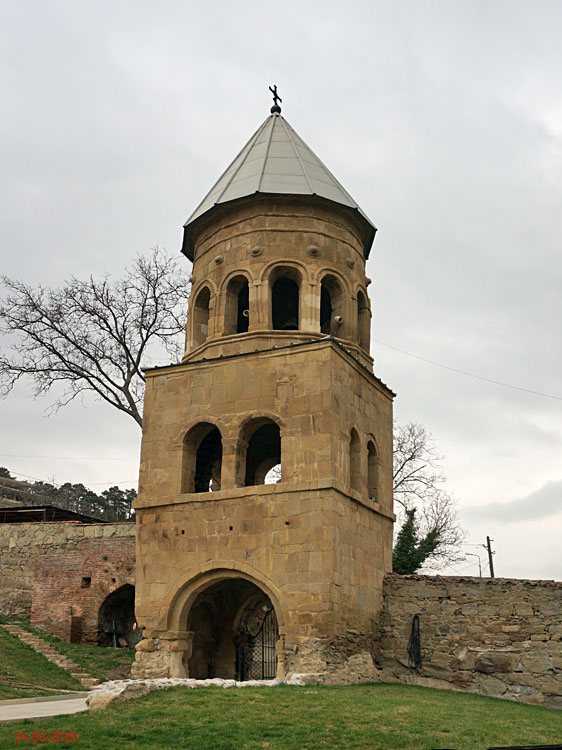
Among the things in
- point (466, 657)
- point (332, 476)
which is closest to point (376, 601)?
point (466, 657)

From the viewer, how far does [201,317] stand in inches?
763

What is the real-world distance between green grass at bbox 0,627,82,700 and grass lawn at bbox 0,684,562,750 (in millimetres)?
4434

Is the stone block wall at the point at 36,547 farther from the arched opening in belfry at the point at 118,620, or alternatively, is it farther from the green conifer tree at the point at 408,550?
the green conifer tree at the point at 408,550

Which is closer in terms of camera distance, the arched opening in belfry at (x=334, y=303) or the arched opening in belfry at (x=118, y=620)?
the arched opening in belfry at (x=334, y=303)

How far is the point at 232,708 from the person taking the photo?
1122 centimetres

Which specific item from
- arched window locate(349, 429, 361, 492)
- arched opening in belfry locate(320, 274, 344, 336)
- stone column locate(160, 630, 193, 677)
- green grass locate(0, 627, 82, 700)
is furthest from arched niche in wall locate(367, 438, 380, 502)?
green grass locate(0, 627, 82, 700)

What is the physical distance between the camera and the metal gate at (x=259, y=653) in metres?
19.1

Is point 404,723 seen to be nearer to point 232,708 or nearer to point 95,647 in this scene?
point 232,708

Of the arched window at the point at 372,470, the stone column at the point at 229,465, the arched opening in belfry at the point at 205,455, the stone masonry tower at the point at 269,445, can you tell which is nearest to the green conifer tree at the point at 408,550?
the stone masonry tower at the point at 269,445

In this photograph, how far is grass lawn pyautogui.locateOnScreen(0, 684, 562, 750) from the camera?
30.6ft

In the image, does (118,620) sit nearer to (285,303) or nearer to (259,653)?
(259,653)

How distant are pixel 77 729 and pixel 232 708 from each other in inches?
97.7

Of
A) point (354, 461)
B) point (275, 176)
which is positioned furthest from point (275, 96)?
point (354, 461)

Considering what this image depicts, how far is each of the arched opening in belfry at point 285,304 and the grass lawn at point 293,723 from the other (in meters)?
9.55
